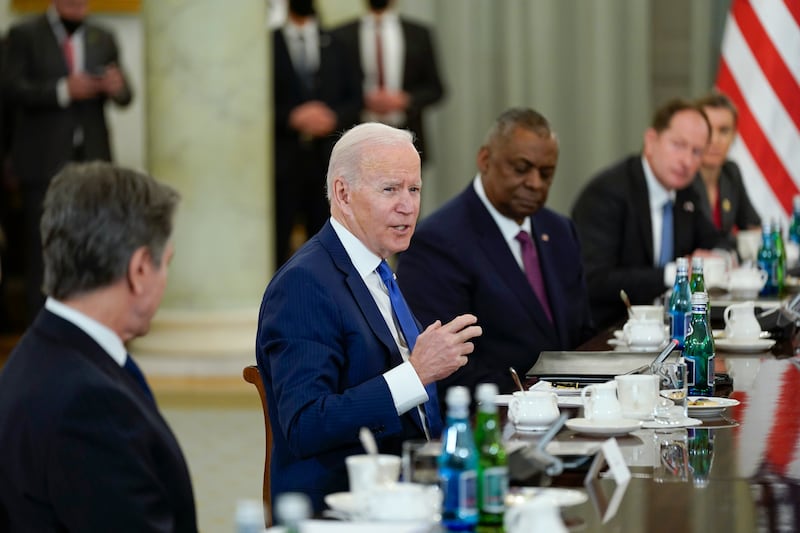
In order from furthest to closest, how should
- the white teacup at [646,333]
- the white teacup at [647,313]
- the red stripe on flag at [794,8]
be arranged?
the red stripe on flag at [794,8], the white teacup at [647,313], the white teacup at [646,333]

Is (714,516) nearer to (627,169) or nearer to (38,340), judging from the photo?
(38,340)

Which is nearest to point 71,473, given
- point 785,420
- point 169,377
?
point 785,420

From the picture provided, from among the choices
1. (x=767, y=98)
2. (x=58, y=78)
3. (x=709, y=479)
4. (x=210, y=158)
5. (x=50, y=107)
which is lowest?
(x=709, y=479)

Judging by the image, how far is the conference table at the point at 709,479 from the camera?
2.09 m

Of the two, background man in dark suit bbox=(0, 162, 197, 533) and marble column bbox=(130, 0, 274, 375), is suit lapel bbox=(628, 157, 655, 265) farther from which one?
background man in dark suit bbox=(0, 162, 197, 533)

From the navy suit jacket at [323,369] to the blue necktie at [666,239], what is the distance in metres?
2.90

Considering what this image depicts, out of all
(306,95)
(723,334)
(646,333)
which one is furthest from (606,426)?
(306,95)

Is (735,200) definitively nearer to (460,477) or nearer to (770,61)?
(770,61)

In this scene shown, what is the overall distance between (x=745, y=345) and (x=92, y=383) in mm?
2349

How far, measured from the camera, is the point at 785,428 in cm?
282

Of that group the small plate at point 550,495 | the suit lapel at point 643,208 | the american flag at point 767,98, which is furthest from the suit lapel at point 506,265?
the american flag at point 767,98

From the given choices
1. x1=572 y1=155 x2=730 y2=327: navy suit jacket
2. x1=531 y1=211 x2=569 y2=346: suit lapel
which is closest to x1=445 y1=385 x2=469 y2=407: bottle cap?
x1=531 y1=211 x2=569 y2=346: suit lapel

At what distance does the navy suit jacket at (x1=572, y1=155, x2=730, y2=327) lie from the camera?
5559 mm

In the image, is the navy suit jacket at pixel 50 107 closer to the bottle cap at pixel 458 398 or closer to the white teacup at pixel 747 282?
the white teacup at pixel 747 282
